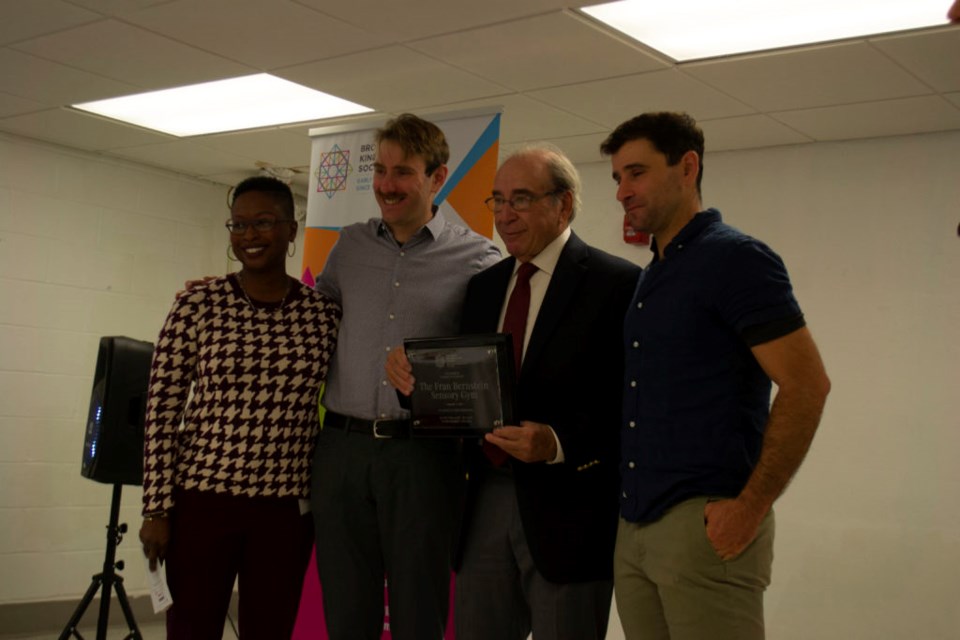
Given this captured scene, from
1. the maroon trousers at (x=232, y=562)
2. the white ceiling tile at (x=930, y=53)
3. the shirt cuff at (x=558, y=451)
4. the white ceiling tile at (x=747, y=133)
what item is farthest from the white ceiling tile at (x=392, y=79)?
the shirt cuff at (x=558, y=451)

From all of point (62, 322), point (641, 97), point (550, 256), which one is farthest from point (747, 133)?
point (62, 322)

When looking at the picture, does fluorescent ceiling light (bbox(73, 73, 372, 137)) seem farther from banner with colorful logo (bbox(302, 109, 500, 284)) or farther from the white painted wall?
the white painted wall

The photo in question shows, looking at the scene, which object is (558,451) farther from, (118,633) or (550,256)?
(118,633)

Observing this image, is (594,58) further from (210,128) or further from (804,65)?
(210,128)

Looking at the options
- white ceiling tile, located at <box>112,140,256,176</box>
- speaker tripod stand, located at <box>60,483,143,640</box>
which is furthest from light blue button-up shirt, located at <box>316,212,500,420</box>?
white ceiling tile, located at <box>112,140,256,176</box>

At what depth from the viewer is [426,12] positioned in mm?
3521

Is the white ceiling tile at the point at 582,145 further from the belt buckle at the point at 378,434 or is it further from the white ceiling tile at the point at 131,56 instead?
the belt buckle at the point at 378,434

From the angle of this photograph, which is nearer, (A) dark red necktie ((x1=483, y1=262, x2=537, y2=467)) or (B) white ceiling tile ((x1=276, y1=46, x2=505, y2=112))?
(A) dark red necktie ((x1=483, y1=262, x2=537, y2=467))

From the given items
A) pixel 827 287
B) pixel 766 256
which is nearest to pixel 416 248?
pixel 766 256

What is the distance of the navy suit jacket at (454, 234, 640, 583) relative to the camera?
7.07 feet

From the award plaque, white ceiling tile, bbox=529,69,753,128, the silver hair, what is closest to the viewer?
the award plaque

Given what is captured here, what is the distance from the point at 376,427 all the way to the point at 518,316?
0.45 meters

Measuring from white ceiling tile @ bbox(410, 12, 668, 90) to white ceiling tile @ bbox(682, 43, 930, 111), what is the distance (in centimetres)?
29

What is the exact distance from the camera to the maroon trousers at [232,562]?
95.7 inches
